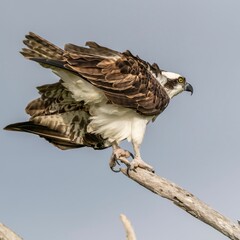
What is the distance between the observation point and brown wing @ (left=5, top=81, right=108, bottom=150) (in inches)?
509

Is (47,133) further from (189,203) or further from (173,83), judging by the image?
(189,203)

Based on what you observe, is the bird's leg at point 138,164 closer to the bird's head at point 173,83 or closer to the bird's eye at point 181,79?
the bird's head at point 173,83

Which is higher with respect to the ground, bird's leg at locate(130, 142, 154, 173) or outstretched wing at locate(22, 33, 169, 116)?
outstretched wing at locate(22, 33, 169, 116)

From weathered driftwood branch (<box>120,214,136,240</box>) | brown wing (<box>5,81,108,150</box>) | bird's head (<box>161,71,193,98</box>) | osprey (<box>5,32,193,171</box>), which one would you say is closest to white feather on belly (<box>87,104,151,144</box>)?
osprey (<box>5,32,193,171</box>)

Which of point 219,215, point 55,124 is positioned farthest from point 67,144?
point 219,215

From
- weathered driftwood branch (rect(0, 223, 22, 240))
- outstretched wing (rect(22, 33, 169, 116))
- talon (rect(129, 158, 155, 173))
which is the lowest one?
weathered driftwood branch (rect(0, 223, 22, 240))

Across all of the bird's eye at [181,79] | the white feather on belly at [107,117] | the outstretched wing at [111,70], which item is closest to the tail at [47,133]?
the white feather on belly at [107,117]

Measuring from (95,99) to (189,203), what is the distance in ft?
10.8

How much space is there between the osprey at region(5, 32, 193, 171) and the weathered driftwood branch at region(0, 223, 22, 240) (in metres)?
3.94

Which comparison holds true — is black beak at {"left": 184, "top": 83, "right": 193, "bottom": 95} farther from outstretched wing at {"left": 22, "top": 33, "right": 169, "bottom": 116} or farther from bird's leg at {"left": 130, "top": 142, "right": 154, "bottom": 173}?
bird's leg at {"left": 130, "top": 142, "right": 154, "bottom": 173}

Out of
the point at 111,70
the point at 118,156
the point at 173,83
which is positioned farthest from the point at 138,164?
the point at 173,83

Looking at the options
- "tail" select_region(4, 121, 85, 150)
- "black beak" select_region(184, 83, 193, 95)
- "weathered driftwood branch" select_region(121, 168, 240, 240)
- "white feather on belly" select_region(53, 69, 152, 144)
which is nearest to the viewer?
"weathered driftwood branch" select_region(121, 168, 240, 240)

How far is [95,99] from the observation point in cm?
1245

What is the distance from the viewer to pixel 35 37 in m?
12.0
